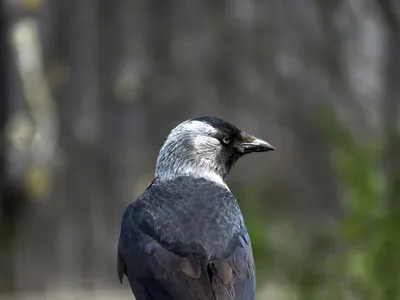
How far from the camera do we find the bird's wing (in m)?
3.59

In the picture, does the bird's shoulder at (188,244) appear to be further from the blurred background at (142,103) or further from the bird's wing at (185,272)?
the blurred background at (142,103)

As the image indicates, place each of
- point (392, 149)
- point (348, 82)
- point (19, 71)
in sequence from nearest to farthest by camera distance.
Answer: point (392, 149) → point (348, 82) → point (19, 71)

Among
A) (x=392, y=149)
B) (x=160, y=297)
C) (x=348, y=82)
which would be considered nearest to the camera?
(x=160, y=297)

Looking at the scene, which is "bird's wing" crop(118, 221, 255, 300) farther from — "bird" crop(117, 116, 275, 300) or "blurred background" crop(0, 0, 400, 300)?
"blurred background" crop(0, 0, 400, 300)

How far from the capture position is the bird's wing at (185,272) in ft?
11.8

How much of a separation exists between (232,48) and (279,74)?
0.45 m

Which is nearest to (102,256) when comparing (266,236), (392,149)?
(266,236)

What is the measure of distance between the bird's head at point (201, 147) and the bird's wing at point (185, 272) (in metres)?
0.55

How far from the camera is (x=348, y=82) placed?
687 cm

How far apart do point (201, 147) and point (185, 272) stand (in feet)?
2.71

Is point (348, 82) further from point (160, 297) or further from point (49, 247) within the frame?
point (160, 297)

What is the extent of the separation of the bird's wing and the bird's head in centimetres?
55

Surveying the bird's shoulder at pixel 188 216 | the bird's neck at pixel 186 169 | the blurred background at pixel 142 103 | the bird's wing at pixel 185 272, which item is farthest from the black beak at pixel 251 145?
the blurred background at pixel 142 103

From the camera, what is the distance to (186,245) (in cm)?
369
